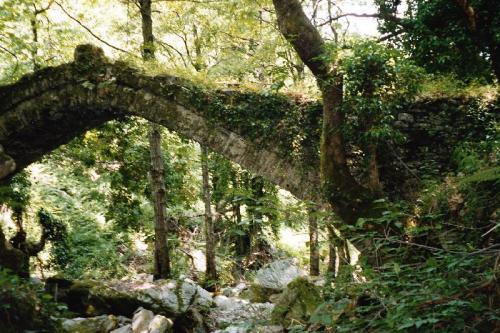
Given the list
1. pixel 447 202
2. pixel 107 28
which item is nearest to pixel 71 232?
pixel 107 28

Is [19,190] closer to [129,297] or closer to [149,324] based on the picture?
[129,297]

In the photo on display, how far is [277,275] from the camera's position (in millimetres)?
8844

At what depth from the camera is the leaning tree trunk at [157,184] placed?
8070 mm

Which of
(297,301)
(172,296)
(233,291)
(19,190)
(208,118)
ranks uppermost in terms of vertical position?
(208,118)

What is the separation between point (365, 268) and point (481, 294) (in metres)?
0.66

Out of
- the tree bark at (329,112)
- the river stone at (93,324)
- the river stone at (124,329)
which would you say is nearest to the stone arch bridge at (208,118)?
the tree bark at (329,112)

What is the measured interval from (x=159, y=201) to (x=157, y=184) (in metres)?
0.35

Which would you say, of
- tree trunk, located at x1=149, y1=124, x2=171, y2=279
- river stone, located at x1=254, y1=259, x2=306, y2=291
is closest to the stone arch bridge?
tree trunk, located at x1=149, y1=124, x2=171, y2=279

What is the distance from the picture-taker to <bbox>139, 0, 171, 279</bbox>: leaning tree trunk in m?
8.07

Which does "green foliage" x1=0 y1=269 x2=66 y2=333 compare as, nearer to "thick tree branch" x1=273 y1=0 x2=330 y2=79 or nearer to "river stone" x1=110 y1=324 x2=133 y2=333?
"river stone" x1=110 y1=324 x2=133 y2=333

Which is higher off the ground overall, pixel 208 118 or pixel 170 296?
pixel 208 118

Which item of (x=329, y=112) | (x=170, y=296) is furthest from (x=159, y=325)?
(x=329, y=112)

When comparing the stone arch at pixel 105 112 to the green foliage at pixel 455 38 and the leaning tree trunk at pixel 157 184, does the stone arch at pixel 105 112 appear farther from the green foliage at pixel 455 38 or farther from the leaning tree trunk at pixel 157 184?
the green foliage at pixel 455 38

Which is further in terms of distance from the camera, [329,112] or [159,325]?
[159,325]
